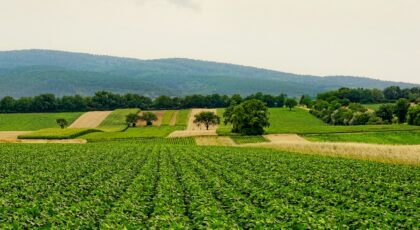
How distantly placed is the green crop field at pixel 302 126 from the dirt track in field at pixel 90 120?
159ft

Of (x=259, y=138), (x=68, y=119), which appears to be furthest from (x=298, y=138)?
(x=68, y=119)

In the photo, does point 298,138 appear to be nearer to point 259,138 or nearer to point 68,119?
point 259,138

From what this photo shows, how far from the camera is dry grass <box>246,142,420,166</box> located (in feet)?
149

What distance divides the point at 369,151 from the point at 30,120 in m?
144

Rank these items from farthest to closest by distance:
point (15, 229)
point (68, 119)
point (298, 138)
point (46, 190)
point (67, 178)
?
point (68, 119), point (298, 138), point (67, 178), point (46, 190), point (15, 229)

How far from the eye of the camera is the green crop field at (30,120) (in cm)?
15388

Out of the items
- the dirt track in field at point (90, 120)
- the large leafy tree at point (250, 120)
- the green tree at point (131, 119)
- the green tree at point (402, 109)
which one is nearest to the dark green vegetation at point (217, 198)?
the large leafy tree at point (250, 120)

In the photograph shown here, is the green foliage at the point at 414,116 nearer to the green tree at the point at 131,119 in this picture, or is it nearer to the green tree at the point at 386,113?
the green tree at the point at 386,113

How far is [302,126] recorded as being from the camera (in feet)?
435

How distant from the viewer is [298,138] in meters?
104

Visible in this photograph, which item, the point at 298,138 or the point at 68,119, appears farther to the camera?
the point at 68,119

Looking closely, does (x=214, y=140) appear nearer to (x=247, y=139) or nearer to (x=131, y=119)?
(x=247, y=139)

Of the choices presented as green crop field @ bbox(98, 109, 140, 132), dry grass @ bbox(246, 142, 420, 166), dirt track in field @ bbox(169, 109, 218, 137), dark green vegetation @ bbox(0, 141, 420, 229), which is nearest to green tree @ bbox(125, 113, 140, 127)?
green crop field @ bbox(98, 109, 140, 132)

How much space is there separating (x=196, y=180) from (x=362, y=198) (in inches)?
431
